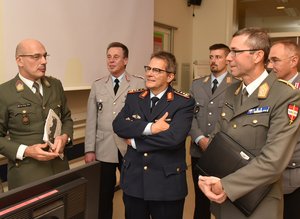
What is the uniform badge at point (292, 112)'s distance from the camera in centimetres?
134

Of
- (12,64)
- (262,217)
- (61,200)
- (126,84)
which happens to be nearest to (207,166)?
(262,217)

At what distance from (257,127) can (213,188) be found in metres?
0.33

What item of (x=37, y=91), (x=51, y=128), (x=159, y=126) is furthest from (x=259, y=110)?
(x=37, y=91)

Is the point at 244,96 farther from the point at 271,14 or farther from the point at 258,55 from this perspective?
the point at 271,14

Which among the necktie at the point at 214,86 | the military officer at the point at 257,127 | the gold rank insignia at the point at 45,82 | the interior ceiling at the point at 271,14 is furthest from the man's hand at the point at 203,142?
the interior ceiling at the point at 271,14

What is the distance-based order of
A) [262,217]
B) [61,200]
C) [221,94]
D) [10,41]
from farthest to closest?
[221,94] < [10,41] < [262,217] < [61,200]

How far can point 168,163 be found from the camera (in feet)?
6.14

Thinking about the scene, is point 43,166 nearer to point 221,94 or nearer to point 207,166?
point 207,166

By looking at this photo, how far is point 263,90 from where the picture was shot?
1.43m

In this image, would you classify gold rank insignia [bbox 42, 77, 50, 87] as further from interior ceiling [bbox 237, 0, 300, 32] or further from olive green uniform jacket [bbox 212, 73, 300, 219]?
interior ceiling [bbox 237, 0, 300, 32]

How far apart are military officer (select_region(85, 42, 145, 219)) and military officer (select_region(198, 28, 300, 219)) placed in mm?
1190

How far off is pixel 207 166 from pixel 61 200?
3.11 feet

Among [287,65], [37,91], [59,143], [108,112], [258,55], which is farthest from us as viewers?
[108,112]

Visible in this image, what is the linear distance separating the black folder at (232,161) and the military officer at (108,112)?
1.21 meters
